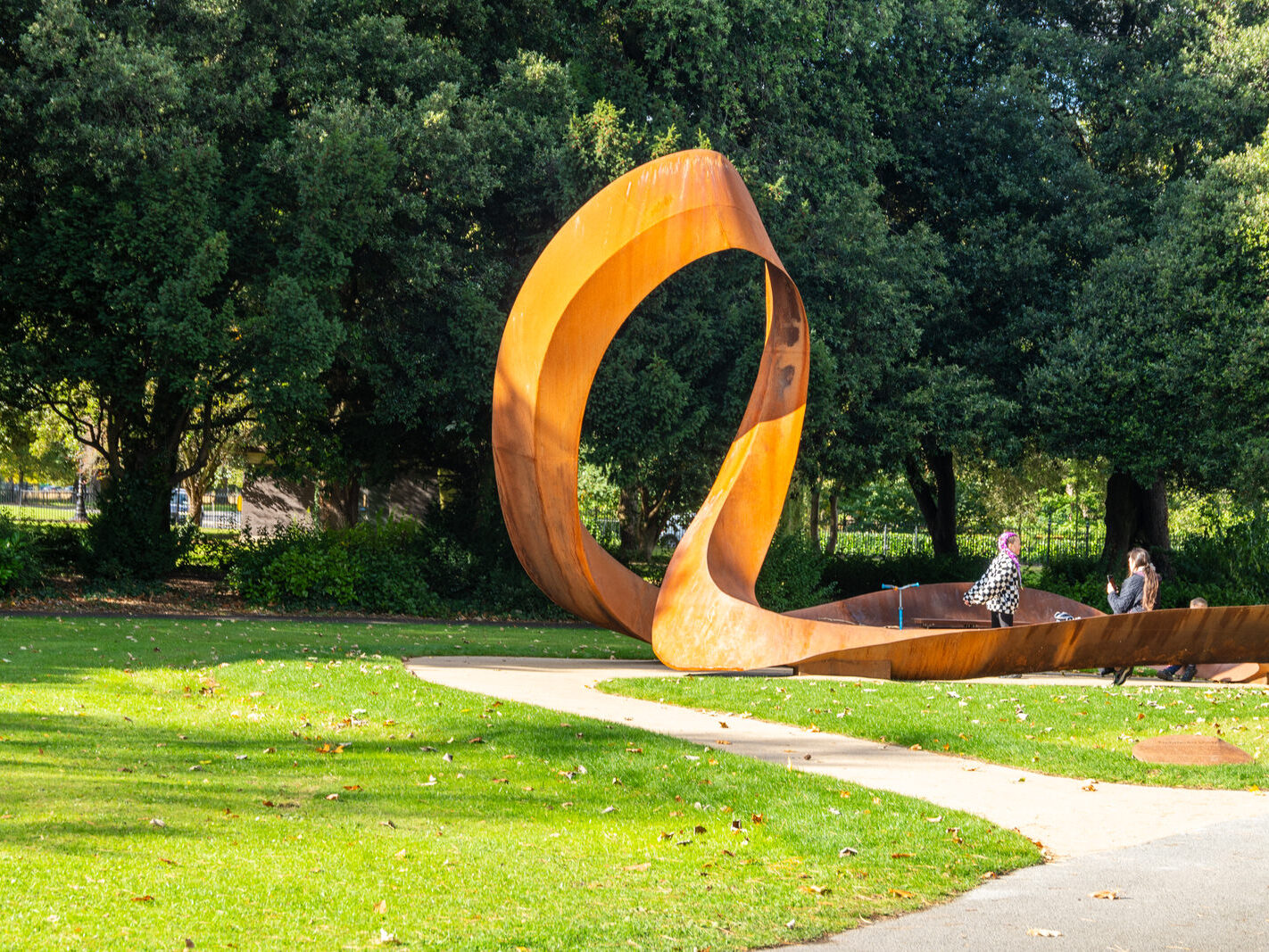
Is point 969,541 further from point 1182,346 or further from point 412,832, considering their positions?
point 412,832

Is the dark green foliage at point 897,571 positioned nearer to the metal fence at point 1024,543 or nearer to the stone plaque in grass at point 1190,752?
the metal fence at point 1024,543

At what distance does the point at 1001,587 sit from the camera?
13.1 m

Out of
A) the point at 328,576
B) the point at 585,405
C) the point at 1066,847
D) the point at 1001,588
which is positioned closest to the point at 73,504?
the point at 328,576

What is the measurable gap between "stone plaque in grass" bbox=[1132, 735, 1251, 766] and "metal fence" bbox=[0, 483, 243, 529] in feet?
126

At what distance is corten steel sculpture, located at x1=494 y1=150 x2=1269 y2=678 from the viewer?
441 inches

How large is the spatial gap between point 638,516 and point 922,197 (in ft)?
39.9

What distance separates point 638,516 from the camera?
110 ft

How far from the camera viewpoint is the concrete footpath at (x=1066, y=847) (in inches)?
203

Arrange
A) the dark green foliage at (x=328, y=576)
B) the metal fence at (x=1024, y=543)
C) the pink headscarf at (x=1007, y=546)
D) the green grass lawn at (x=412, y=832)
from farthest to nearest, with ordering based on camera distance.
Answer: the metal fence at (x=1024, y=543) → the dark green foliage at (x=328, y=576) → the pink headscarf at (x=1007, y=546) → the green grass lawn at (x=412, y=832)

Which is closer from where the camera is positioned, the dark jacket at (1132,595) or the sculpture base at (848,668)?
the sculpture base at (848,668)

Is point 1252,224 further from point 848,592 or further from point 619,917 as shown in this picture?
point 619,917

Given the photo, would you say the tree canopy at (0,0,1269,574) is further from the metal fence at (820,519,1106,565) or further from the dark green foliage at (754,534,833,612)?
the metal fence at (820,519,1106,565)

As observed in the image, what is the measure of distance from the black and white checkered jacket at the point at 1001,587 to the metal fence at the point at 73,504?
3483 centimetres

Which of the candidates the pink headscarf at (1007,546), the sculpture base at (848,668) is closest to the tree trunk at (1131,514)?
the pink headscarf at (1007,546)
